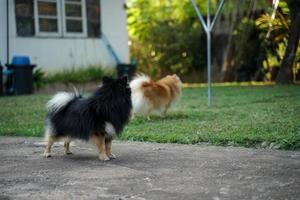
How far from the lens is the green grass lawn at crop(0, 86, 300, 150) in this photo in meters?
7.27

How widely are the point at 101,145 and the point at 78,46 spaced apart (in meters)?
12.7

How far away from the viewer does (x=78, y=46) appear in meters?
18.6

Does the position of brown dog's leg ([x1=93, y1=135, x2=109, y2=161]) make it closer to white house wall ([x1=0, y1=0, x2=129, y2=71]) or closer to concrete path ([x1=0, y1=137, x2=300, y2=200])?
concrete path ([x1=0, y1=137, x2=300, y2=200])

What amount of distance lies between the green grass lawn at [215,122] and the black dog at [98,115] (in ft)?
4.66

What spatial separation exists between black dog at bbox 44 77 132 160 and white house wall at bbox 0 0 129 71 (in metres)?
10.4

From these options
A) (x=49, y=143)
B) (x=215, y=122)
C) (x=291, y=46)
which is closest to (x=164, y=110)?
(x=215, y=122)

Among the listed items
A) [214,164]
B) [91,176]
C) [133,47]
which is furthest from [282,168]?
[133,47]

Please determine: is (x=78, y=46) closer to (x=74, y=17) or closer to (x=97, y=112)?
(x=74, y=17)

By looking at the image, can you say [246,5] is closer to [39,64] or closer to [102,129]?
[39,64]

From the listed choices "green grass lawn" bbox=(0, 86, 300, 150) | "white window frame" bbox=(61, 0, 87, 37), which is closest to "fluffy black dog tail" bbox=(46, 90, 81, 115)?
"green grass lawn" bbox=(0, 86, 300, 150)

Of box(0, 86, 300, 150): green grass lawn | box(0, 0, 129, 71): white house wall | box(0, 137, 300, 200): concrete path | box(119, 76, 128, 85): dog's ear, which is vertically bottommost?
box(0, 137, 300, 200): concrete path

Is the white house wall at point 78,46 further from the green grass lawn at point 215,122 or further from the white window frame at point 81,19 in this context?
the green grass lawn at point 215,122

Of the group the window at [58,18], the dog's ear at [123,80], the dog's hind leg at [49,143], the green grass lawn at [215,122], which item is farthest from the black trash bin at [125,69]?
the dog's ear at [123,80]

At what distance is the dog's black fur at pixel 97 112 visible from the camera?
6141 millimetres
